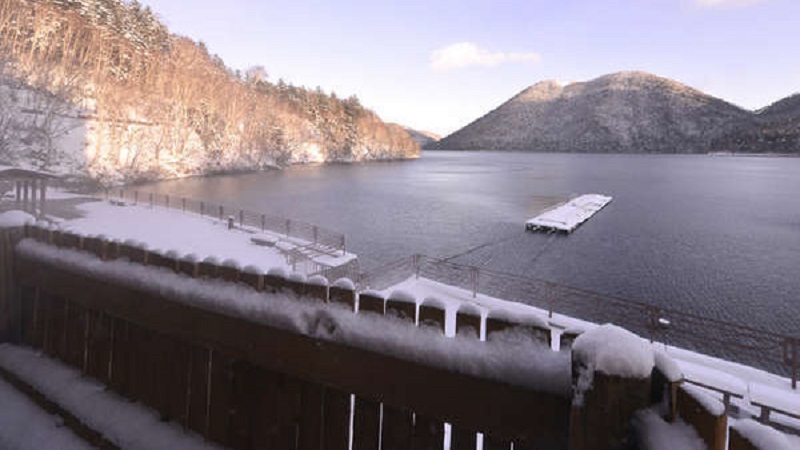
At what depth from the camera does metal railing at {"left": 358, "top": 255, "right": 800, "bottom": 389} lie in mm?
15500

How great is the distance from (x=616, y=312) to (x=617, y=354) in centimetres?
2005

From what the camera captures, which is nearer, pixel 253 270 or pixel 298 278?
pixel 298 278

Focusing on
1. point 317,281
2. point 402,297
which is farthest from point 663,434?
point 317,281

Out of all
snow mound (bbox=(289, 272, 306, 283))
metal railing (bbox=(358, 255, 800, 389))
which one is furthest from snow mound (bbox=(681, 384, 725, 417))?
metal railing (bbox=(358, 255, 800, 389))

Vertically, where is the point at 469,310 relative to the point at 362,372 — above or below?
above

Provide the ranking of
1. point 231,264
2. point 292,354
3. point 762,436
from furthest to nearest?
point 231,264 → point 292,354 → point 762,436

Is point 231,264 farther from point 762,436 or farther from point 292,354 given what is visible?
point 762,436

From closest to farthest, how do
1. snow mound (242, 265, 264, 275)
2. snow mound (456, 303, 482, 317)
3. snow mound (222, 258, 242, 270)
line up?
snow mound (456, 303, 482, 317) < snow mound (242, 265, 264, 275) < snow mound (222, 258, 242, 270)

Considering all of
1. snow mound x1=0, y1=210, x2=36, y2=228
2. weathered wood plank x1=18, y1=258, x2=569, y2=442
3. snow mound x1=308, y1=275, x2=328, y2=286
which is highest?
snow mound x1=0, y1=210, x2=36, y2=228

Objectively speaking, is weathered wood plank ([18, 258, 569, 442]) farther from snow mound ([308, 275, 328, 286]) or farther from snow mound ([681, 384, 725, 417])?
snow mound ([681, 384, 725, 417])

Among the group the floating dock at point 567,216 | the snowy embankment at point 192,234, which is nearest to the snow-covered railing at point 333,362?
the snowy embankment at point 192,234

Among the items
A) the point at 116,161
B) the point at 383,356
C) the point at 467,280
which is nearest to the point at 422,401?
the point at 383,356

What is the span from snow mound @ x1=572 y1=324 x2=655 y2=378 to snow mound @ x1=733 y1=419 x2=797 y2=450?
30 cm

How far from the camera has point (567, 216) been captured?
140 ft
